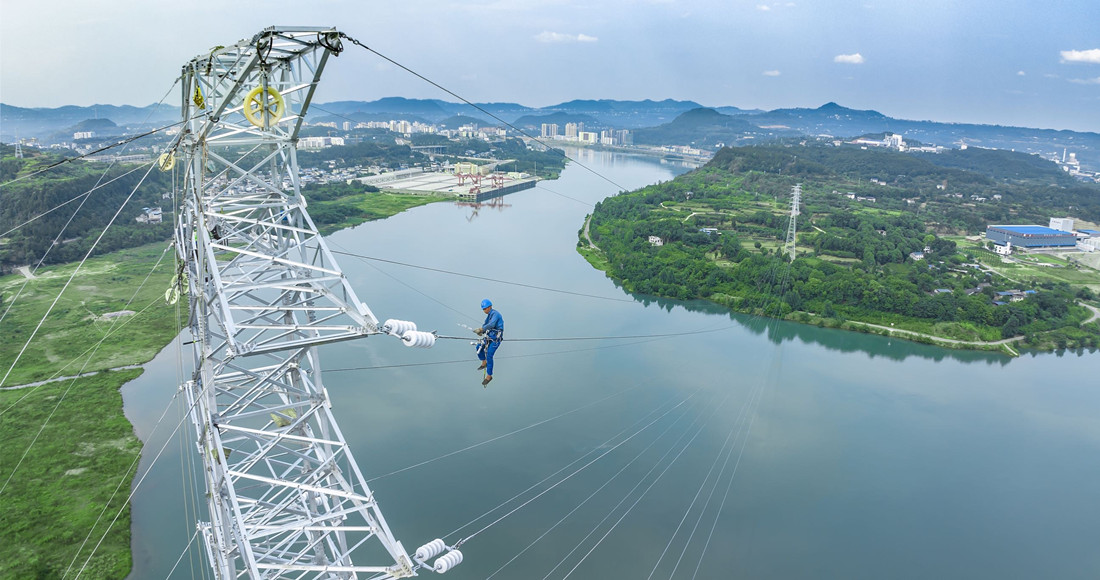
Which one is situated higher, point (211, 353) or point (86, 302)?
point (211, 353)

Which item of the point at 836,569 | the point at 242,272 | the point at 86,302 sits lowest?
Result: the point at 836,569

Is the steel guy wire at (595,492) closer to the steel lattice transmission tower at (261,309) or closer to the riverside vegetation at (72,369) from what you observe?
the steel lattice transmission tower at (261,309)

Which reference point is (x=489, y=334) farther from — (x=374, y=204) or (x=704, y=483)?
(x=374, y=204)

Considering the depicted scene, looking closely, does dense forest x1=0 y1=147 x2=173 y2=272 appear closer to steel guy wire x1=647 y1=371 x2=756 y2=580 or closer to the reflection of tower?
the reflection of tower

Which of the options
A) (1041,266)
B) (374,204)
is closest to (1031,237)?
(1041,266)

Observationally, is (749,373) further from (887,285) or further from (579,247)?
(579,247)

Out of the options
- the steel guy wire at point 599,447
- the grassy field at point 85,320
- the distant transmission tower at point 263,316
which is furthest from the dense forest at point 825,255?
the distant transmission tower at point 263,316

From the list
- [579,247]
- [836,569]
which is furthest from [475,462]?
[579,247]

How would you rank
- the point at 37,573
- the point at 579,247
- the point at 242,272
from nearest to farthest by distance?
1. the point at 242,272
2. the point at 37,573
3. the point at 579,247

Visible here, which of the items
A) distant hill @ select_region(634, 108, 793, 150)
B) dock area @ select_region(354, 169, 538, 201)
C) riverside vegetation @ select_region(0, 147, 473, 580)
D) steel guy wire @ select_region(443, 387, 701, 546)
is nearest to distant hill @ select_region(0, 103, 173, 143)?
dock area @ select_region(354, 169, 538, 201)

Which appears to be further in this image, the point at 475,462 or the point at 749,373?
the point at 749,373
